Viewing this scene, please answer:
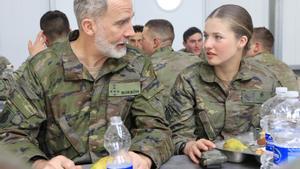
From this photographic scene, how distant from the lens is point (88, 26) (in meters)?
1.78

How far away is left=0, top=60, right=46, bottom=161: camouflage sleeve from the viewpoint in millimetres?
1509

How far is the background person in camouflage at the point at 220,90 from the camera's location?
193 centimetres

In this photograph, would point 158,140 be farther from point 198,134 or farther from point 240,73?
point 240,73

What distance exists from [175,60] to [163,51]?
225 millimetres

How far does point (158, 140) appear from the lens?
5.26ft

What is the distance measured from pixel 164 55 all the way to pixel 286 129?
2.14 meters

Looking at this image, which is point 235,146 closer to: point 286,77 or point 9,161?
point 9,161

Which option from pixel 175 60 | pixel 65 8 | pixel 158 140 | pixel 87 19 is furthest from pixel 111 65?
pixel 65 8

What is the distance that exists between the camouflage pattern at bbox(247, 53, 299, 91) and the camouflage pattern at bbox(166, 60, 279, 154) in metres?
0.81

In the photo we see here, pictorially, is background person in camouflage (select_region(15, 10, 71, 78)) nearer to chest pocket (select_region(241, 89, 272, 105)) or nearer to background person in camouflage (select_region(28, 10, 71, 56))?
background person in camouflage (select_region(28, 10, 71, 56))

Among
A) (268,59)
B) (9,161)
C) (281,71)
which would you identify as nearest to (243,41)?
(281,71)

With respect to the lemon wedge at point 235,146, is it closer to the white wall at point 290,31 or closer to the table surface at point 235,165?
the table surface at point 235,165

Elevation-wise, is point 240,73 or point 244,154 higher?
point 240,73

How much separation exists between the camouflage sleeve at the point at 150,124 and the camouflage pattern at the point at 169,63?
4.61ft
